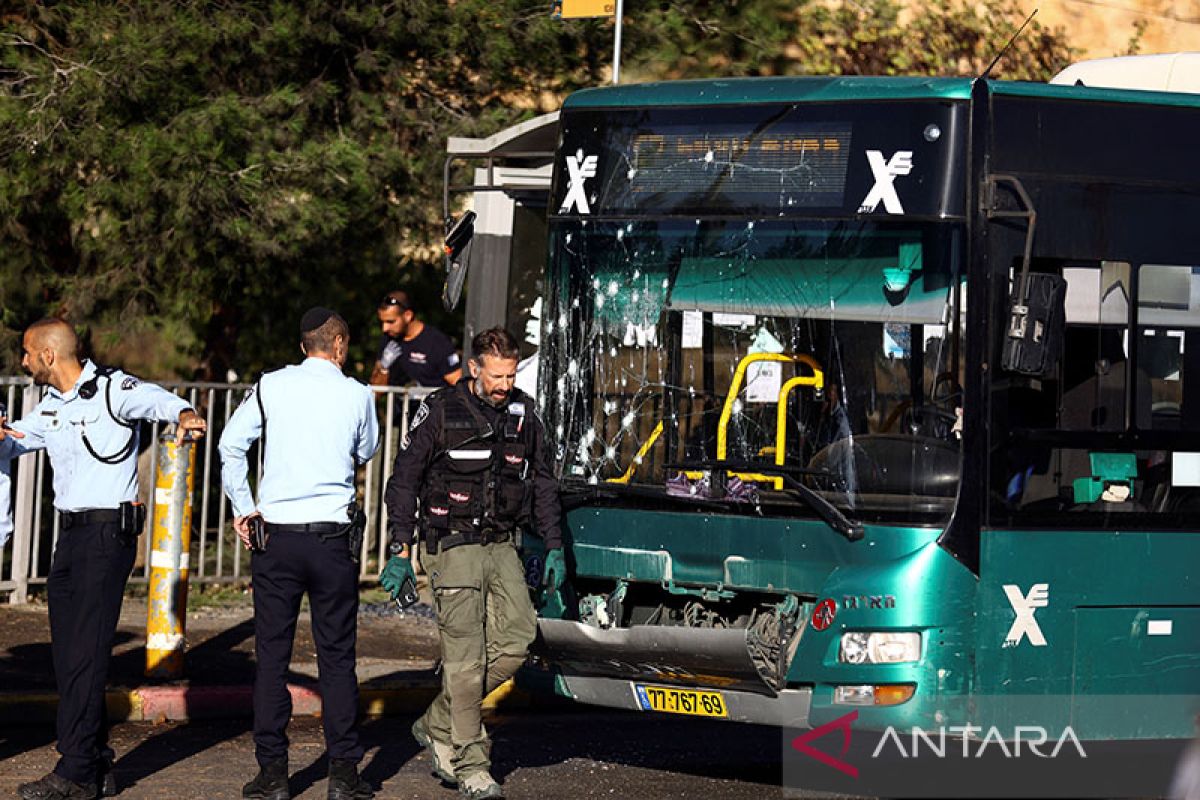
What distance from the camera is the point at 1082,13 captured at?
20922mm

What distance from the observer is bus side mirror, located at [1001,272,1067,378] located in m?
7.91

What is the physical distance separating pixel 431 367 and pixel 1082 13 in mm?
9891

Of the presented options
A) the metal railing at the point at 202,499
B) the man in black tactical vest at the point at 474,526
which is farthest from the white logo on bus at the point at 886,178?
the metal railing at the point at 202,499

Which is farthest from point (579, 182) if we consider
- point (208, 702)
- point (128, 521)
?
point (208, 702)

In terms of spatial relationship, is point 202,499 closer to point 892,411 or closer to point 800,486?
point 800,486

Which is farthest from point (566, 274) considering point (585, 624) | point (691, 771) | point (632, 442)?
point (691, 771)

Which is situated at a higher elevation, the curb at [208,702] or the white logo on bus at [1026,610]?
the white logo on bus at [1026,610]

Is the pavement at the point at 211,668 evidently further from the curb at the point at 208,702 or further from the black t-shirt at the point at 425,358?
the black t-shirt at the point at 425,358

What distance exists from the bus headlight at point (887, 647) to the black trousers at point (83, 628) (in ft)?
9.78

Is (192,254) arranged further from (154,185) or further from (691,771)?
(691,771)

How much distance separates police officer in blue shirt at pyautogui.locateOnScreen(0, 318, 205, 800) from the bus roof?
8.18 ft

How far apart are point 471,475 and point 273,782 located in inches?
58.1

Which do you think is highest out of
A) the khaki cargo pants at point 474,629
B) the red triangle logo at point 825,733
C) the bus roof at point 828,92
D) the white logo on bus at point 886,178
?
the bus roof at point 828,92

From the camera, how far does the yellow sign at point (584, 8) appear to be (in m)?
13.4
